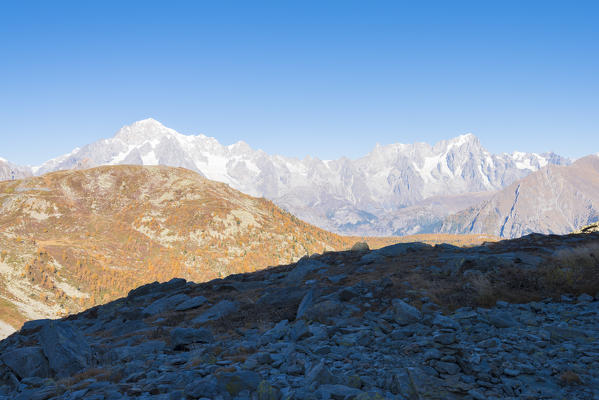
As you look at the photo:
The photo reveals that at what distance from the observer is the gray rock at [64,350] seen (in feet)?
39.1

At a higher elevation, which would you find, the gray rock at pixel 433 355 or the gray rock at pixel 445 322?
the gray rock at pixel 433 355

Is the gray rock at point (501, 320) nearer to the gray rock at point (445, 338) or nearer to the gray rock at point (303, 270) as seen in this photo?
the gray rock at point (445, 338)

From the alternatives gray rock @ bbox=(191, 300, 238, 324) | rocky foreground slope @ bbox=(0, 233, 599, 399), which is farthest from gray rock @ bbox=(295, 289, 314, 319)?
gray rock @ bbox=(191, 300, 238, 324)

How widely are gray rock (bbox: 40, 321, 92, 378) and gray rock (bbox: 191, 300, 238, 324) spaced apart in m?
5.70

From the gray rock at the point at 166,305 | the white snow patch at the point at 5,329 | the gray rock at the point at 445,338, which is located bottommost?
the white snow patch at the point at 5,329

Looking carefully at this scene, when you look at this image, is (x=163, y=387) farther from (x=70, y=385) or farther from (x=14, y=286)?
(x=14, y=286)

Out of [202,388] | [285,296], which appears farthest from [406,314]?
[285,296]

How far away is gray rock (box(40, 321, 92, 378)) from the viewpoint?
39.1ft

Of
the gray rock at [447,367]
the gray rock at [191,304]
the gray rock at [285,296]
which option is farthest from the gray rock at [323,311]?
the gray rock at [191,304]

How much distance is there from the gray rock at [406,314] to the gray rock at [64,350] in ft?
37.2

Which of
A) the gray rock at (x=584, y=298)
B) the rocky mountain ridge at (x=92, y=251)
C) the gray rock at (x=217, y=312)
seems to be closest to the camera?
the gray rock at (x=584, y=298)

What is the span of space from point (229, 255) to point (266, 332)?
6865 inches

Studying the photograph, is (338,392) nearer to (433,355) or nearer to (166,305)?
(433,355)

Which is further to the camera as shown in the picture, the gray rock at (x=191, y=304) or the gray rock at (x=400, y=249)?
the gray rock at (x=400, y=249)
